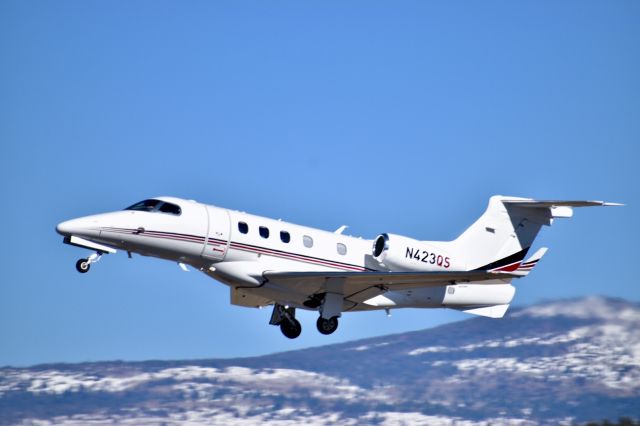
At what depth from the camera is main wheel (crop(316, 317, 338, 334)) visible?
86.2 feet

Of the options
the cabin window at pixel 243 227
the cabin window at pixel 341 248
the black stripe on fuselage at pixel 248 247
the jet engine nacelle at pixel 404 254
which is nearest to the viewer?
the black stripe on fuselage at pixel 248 247

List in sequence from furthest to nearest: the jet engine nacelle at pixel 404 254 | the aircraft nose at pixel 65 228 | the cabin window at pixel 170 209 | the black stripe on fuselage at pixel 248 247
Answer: the jet engine nacelle at pixel 404 254 < the cabin window at pixel 170 209 < the black stripe on fuselage at pixel 248 247 < the aircraft nose at pixel 65 228

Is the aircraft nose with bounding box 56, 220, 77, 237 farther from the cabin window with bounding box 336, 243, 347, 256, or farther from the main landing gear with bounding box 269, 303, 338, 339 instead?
the cabin window with bounding box 336, 243, 347, 256

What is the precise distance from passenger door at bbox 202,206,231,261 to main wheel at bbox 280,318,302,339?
3090mm

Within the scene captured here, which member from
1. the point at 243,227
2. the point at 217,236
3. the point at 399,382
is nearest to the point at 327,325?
the point at 243,227

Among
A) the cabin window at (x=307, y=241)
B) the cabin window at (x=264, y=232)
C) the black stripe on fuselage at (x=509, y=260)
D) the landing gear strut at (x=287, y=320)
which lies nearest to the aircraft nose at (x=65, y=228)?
the cabin window at (x=264, y=232)

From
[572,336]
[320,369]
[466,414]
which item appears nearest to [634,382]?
[572,336]

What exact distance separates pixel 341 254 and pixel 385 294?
4.98ft

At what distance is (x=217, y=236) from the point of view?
25.2 metres

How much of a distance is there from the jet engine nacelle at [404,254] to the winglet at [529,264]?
2034 millimetres

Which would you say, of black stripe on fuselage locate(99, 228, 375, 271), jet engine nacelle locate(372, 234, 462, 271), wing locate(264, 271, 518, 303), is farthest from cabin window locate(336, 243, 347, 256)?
wing locate(264, 271, 518, 303)

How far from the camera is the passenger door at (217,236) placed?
25.2 metres

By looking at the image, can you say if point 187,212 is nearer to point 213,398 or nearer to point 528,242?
point 528,242

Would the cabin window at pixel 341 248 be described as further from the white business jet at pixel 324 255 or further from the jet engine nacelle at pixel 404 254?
the jet engine nacelle at pixel 404 254
